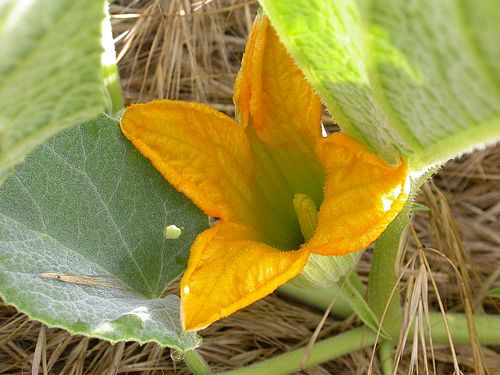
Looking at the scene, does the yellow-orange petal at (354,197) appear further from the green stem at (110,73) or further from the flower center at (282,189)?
the green stem at (110,73)

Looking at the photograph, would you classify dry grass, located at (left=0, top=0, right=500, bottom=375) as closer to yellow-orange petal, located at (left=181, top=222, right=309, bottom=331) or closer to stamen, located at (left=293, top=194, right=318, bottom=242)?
stamen, located at (left=293, top=194, right=318, bottom=242)

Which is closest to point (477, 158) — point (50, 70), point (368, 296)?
point (368, 296)

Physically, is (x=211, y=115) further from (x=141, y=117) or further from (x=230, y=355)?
(x=230, y=355)

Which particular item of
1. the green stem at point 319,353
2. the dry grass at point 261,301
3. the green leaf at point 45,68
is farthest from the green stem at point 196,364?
the green leaf at point 45,68

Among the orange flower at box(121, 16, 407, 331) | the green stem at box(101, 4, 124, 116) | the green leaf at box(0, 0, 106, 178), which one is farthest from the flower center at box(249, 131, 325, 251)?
the green leaf at box(0, 0, 106, 178)

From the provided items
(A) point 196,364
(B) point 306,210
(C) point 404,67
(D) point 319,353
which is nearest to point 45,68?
(C) point 404,67
